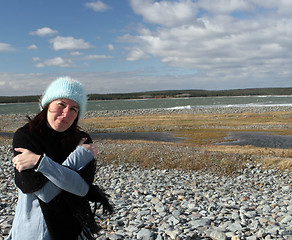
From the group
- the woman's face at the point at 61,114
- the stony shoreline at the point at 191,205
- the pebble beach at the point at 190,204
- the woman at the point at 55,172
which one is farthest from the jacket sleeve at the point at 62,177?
the stony shoreline at the point at 191,205

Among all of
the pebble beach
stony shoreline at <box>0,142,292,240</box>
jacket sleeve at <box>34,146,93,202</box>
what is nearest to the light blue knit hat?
jacket sleeve at <box>34,146,93,202</box>

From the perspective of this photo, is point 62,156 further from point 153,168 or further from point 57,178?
point 153,168

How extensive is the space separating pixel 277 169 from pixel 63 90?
16230 mm

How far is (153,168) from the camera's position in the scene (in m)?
17.0

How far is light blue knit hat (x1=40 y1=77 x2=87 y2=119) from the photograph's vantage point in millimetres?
2769

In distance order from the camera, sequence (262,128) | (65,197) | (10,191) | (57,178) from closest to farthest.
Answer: (57,178)
(65,197)
(10,191)
(262,128)

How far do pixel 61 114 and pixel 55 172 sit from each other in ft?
1.93

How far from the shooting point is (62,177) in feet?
8.13

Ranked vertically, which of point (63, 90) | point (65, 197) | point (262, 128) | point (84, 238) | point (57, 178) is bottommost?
point (262, 128)

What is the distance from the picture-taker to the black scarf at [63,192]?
8.29 feet

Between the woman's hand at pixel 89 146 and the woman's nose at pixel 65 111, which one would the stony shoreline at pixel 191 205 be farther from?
the woman's nose at pixel 65 111

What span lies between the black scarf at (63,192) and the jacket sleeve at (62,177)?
0.07 meters

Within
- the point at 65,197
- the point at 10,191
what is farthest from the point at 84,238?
the point at 10,191

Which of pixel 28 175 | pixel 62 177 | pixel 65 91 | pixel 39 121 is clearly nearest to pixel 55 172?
pixel 62 177
